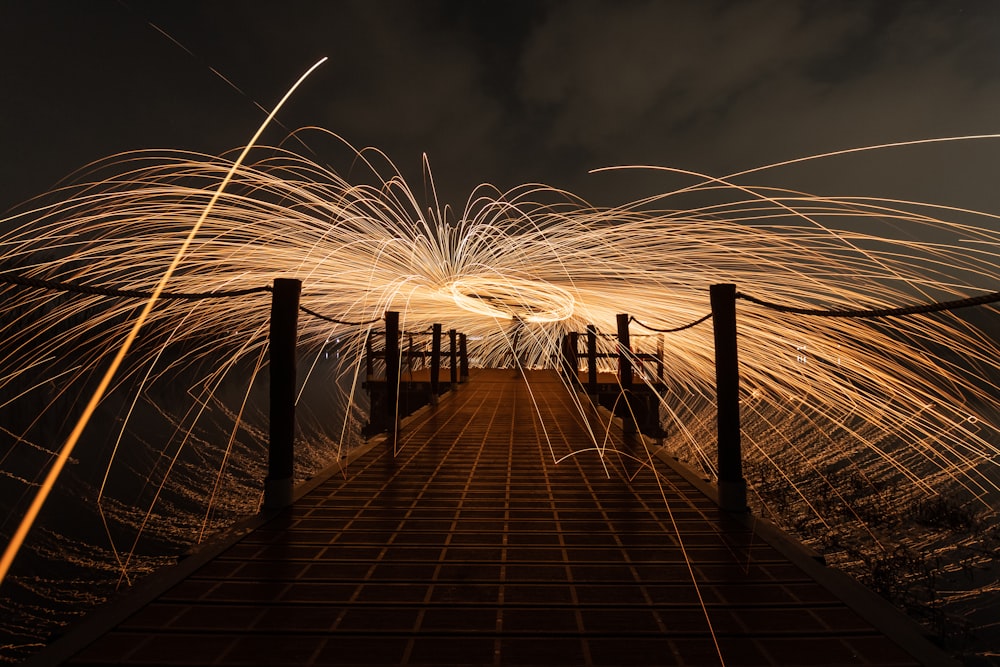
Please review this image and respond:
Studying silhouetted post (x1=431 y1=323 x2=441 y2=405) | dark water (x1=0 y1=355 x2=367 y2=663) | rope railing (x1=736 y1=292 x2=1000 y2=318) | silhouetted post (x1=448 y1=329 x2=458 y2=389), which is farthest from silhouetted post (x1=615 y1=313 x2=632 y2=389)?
silhouetted post (x1=448 y1=329 x2=458 y2=389)

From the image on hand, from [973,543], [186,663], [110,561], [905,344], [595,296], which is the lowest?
[110,561]

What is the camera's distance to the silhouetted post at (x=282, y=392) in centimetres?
304

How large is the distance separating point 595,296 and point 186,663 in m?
5.94

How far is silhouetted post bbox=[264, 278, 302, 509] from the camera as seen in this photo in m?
3.04

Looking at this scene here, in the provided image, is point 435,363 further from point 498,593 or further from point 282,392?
point 498,593

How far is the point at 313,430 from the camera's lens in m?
18.4

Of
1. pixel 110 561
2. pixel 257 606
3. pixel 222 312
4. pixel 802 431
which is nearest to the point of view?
pixel 257 606

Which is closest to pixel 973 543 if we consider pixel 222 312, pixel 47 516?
pixel 222 312

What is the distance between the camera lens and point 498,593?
6.68 feet

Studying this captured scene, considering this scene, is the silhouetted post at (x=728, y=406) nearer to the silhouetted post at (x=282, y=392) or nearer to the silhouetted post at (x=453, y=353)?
the silhouetted post at (x=282, y=392)

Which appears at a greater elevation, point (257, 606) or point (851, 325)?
point (851, 325)

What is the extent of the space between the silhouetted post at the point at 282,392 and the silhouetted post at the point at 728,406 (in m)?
2.39

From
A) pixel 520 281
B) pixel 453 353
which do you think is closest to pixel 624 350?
pixel 520 281

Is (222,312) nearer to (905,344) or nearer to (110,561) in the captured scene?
(110,561)
